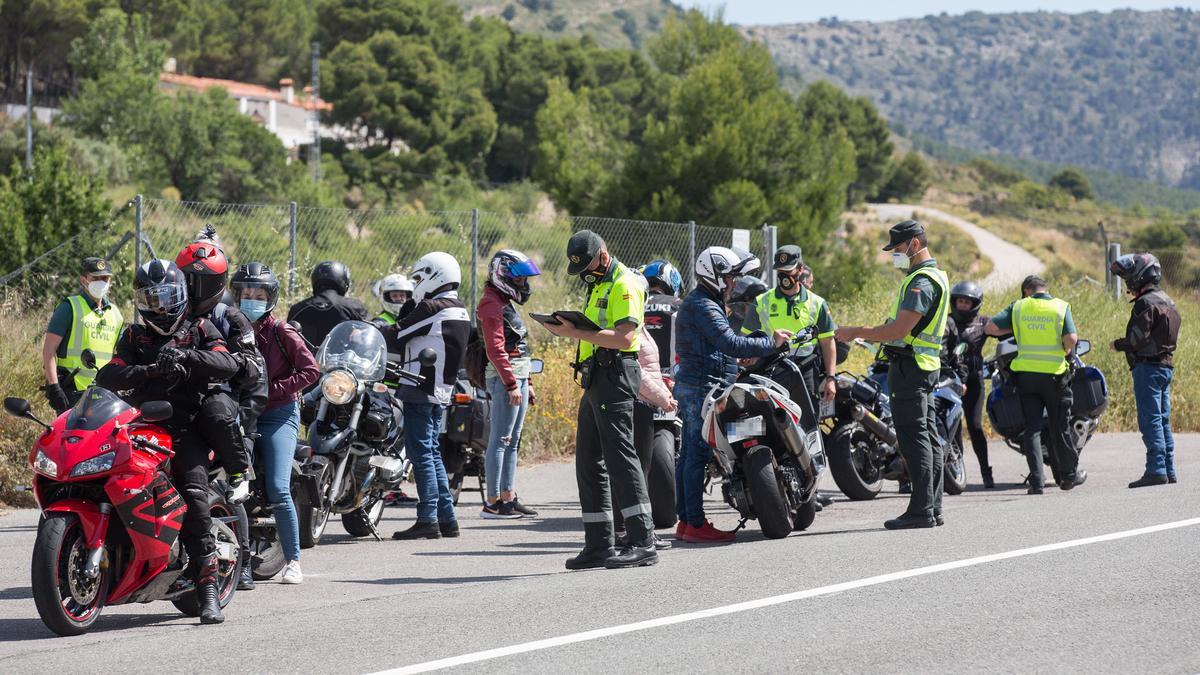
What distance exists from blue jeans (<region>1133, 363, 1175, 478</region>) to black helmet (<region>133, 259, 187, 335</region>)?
833 centimetres

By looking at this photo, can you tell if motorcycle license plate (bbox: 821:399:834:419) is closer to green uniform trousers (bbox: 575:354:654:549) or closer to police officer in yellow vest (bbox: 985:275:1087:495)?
police officer in yellow vest (bbox: 985:275:1087:495)

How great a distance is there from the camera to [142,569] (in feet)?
22.6

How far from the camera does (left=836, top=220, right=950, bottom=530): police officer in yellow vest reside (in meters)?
9.84

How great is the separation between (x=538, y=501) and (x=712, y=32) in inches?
1238

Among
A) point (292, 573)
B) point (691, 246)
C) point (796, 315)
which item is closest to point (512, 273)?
point (796, 315)

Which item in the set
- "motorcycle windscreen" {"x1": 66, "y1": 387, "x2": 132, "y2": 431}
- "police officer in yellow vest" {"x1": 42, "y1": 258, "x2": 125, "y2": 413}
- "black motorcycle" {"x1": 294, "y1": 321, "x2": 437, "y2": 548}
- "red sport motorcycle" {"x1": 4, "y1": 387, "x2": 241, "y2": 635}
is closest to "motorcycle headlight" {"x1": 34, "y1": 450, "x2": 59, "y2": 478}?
"red sport motorcycle" {"x1": 4, "y1": 387, "x2": 241, "y2": 635}

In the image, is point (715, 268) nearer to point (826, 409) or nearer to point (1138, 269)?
point (826, 409)

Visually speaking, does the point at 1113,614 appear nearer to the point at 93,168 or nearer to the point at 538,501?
the point at 538,501

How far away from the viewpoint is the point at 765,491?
9.45 m

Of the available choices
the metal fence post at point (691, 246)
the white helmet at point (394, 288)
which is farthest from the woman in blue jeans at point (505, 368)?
the metal fence post at point (691, 246)

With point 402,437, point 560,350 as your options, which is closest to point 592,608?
point 402,437

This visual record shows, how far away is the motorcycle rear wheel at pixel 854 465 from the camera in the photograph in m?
11.8

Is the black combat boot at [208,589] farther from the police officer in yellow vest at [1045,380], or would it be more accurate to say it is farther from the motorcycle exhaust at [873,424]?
the police officer in yellow vest at [1045,380]

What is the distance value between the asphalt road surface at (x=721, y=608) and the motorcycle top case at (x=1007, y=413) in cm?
224
